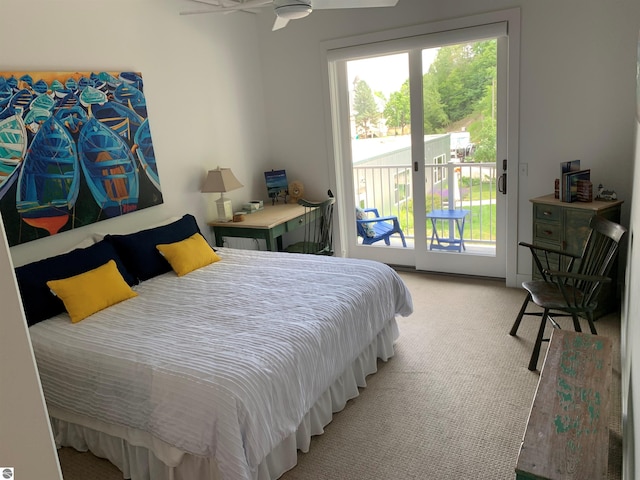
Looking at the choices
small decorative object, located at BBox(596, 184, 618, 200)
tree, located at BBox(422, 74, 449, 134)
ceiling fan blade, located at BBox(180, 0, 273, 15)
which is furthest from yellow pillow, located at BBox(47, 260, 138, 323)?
small decorative object, located at BBox(596, 184, 618, 200)

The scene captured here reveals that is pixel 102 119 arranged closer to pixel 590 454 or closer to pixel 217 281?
pixel 217 281

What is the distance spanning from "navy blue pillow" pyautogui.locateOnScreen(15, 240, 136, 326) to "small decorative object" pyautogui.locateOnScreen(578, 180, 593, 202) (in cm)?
330

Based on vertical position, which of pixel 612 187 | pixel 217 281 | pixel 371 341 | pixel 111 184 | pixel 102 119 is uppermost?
pixel 102 119

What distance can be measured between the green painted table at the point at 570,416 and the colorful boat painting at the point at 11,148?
3.02m

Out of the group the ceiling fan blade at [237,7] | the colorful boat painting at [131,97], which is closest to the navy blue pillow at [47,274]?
the colorful boat painting at [131,97]

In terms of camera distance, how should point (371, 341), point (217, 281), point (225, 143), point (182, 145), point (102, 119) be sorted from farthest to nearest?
point (225, 143), point (182, 145), point (102, 119), point (217, 281), point (371, 341)

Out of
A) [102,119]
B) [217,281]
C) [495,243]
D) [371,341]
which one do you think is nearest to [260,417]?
[371,341]

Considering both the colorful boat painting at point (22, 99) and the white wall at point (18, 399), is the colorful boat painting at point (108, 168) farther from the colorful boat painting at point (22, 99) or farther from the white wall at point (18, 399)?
the white wall at point (18, 399)

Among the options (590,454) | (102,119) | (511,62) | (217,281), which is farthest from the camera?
(511,62)

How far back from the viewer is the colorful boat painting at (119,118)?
344 centimetres

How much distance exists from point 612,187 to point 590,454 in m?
2.66

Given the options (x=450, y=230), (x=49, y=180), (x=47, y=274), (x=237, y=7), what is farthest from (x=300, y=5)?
Answer: (x=450, y=230)

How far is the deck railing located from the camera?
4.30 meters

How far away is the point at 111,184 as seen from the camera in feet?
11.6
